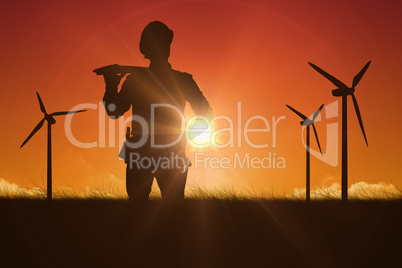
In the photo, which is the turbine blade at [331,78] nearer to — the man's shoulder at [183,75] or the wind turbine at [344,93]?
the wind turbine at [344,93]

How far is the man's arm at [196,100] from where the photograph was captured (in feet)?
32.1

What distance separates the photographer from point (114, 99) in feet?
30.9

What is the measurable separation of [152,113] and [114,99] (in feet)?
2.77

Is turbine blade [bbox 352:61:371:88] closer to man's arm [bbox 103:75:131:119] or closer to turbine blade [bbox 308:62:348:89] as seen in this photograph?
turbine blade [bbox 308:62:348:89]

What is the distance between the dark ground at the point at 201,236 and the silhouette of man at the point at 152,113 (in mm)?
670

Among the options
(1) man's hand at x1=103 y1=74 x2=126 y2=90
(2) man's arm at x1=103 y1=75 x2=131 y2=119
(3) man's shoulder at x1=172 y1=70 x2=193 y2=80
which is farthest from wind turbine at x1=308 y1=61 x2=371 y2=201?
(1) man's hand at x1=103 y1=74 x2=126 y2=90

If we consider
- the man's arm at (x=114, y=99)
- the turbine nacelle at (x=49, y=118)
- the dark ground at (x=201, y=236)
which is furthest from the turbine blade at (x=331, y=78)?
the turbine nacelle at (x=49, y=118)

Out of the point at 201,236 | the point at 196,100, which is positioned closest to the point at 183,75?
the point at 196,100

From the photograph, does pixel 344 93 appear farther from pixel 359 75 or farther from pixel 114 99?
pixel 114 99

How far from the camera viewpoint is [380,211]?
451 inches

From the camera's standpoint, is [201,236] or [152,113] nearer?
[201,236]

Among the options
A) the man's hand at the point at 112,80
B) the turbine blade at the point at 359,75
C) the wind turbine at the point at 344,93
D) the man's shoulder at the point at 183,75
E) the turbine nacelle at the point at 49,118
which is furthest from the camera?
the turbine nacelle at the point at 49,118

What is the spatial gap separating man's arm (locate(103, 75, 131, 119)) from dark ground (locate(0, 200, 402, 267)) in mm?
1940

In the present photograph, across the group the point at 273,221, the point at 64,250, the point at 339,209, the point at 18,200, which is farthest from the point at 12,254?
the point at 339,209
